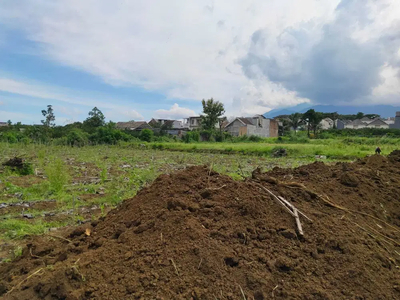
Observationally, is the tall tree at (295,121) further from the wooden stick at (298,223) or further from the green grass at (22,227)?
the wooden stick at (298,223)

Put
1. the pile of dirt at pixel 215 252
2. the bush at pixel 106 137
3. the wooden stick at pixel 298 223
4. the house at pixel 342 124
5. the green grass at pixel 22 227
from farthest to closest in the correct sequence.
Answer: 1. the house at pixel 342 124
2. the bush at pixel 106 137
3. the green grass at pixel 22 227
4. the wooden stick at pixel 298 223
5. the pile of dirt at pixel 215 252

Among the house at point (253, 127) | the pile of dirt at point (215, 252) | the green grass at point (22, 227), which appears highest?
the house at point (253, 127)

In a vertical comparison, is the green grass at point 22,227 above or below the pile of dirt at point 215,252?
below

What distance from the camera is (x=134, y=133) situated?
43.0m

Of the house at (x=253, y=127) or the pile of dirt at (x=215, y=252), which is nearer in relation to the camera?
the pile of dirt at (x=215, y=252)

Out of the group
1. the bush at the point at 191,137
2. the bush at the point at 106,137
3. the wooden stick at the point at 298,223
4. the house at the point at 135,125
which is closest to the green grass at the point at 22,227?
the wooden stick at the point at 298,223

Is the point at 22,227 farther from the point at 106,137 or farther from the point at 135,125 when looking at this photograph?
the point at 135,125

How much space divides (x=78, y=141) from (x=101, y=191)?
25.0 m

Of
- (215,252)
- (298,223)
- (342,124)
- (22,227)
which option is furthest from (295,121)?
(215,252)

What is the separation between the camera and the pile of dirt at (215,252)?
207 centimetres

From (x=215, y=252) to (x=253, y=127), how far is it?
55.3 meters

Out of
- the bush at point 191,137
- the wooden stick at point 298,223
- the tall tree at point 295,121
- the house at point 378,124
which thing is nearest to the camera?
the wooden stick at point 298,223

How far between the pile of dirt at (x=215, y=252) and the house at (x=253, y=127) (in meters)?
52.2

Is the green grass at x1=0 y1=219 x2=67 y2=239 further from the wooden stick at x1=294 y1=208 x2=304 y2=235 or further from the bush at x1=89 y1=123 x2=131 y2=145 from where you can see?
the bush at x1=89 y1=123 x2=131 y2=145
